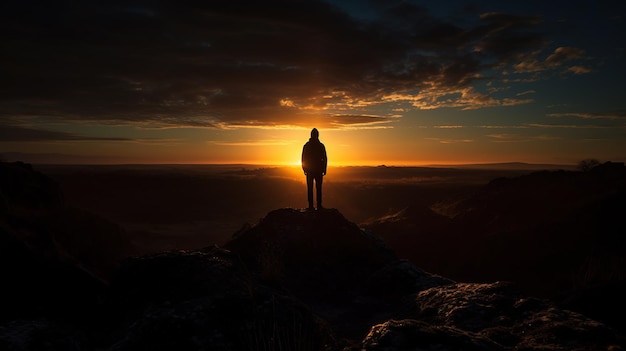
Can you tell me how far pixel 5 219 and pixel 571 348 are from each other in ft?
31.3

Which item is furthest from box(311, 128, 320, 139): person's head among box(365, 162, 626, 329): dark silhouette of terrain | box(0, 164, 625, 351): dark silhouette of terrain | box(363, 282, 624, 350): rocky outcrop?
box(365, 162, 626, 329): dark silhouette of terrain

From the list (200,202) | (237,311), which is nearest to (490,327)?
(237,311)

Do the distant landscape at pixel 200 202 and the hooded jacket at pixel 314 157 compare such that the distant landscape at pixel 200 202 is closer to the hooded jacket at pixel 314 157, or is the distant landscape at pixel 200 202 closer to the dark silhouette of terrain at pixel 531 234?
A: the dark silhouette of terrain at pixel 531 234

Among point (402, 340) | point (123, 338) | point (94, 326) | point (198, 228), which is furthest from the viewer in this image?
point (198, 228)

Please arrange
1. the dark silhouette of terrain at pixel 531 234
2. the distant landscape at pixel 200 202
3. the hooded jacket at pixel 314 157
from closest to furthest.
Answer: the hooded jacket at pixel 314 157 → the dark silhouette of terrain at pixel 531 234 → the distant landscape at pixel 200 202

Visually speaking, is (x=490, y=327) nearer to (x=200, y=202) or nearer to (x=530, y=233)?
(x=530, y=233)

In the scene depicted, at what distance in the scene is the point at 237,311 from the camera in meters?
5.09

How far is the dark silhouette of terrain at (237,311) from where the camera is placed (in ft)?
13.3

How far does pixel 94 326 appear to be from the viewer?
550cm

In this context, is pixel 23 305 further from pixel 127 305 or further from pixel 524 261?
pixel 524 261

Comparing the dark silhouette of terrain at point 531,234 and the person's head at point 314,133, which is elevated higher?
the person's head at point 314,133

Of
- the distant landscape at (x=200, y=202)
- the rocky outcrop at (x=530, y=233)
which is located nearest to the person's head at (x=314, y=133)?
the rocky outcrop at (x=530, y=233)

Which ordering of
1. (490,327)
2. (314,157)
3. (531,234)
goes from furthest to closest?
(531,234) < (314,157) < (490,327)

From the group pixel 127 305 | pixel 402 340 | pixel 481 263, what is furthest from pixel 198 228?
pixel 402 340
